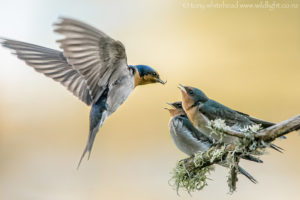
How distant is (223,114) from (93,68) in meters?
0.69

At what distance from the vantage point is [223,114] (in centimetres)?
216

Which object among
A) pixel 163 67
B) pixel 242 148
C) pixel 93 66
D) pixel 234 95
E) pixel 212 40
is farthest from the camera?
pixel 212 40

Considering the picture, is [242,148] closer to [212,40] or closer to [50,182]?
[212,40]

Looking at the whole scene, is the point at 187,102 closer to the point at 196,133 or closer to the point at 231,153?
the point at 196,133

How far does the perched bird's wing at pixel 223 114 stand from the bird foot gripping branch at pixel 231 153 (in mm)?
263

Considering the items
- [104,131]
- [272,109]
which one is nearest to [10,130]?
[104,131]

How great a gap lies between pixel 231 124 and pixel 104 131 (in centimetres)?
355

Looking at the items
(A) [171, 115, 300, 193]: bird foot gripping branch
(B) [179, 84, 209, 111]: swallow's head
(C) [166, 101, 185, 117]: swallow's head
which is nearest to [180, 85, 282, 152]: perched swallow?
(B) [179, 84, 209, 111]: swallow's head

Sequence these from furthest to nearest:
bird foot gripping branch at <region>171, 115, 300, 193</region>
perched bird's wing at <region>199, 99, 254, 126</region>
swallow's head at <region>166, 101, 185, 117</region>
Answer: swallow's head at <region>166, 101, 185, 117</region> → perched bird's wing at <region>199, 99, 254, 126</region> → bird foot gripping branch at <region>171, 115, 300, 193</region>

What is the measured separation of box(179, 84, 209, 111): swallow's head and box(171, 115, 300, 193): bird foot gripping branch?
1.42 ft

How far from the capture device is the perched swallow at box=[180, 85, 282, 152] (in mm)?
→ 1997

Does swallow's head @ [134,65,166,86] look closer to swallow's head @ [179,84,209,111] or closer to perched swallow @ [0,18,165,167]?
perched swallow @ [0,18,165,167]

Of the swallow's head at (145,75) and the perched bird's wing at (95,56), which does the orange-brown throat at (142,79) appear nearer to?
the swallow's head at (145,75)

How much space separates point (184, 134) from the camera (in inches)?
120
